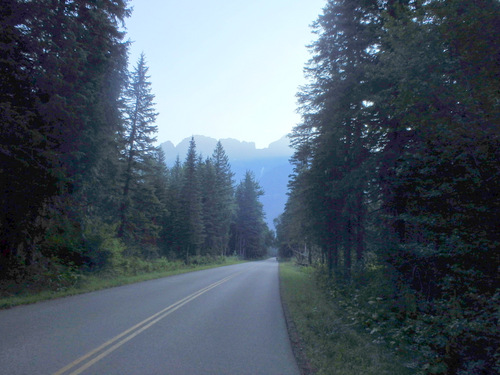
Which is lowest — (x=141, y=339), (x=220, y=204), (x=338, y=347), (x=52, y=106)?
(x=338, y=347)

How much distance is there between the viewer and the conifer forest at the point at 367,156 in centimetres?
483

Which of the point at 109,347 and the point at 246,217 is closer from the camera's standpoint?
the point at 109,347

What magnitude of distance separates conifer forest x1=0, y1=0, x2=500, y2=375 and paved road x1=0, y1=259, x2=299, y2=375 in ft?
8.44

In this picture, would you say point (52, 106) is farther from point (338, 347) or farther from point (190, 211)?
point (190, 211)

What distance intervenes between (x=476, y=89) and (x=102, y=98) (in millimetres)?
12990

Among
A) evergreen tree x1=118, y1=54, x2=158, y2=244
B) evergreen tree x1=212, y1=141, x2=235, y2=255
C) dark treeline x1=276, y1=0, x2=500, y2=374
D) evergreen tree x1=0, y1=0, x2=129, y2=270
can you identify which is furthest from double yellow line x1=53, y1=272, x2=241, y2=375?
evergreen tree x1=212, y1=141, x2=235, y2=255

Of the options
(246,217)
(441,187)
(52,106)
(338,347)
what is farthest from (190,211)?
(441,187)

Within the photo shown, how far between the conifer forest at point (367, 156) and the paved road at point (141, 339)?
2572 mm

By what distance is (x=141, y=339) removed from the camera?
20.6 ft

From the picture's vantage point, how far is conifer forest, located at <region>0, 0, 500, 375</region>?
4.83 metres

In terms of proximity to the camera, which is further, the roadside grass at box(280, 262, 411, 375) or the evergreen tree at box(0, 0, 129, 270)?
the evergreen tree at box(0, 0, 129, 270)

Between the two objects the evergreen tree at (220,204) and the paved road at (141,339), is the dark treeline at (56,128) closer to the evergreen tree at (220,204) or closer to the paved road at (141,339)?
the paved road at (141,339)

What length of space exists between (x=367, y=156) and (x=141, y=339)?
30.8 feet

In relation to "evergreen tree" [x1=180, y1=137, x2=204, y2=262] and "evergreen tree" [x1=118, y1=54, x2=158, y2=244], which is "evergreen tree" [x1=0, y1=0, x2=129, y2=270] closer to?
"evergreen tree" [x1=118, y1=54, x2=158, y2=244]
